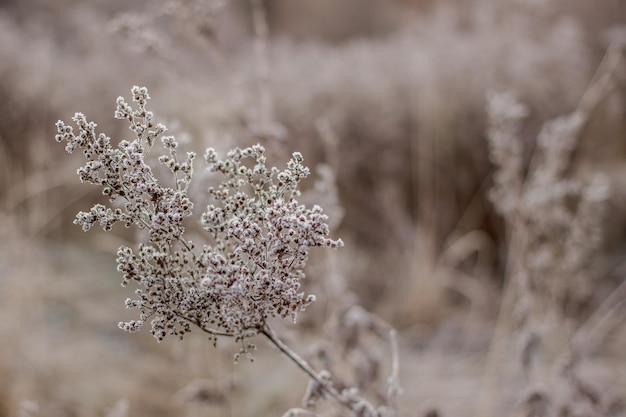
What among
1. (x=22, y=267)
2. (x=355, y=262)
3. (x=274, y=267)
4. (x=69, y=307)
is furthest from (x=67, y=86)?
(x=274, y=267)

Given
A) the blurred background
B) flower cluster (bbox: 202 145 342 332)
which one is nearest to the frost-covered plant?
flower cluster (bbox: 202 145 342 332)

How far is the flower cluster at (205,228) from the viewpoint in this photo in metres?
0.70

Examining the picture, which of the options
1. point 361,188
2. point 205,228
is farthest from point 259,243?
point 361,188

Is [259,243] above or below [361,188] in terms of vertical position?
below

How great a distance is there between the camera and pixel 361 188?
4.12 m

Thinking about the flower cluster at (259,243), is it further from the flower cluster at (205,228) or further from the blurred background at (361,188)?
the blurred background at (361,188)

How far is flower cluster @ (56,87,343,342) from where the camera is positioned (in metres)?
0.70

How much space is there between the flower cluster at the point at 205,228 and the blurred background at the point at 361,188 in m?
1.59

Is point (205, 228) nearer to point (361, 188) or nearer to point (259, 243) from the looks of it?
point (259, 243)

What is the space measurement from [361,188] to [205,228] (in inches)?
134

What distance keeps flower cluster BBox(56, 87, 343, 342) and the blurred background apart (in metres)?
1.59

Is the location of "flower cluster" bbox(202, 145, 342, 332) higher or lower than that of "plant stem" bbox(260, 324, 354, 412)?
higher

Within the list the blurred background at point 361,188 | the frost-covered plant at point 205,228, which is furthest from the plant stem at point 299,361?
the blurred background at point 361,188

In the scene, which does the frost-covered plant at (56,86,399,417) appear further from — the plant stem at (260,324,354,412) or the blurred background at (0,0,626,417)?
the blurred background at (0,0,626,417)
